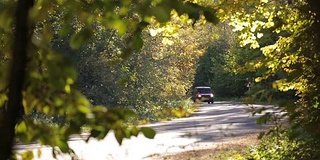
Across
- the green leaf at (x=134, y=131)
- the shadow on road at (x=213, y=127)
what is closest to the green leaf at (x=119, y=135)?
the green leaf at (x=134, y=131)

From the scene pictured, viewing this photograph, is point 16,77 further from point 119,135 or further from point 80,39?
point 119,135

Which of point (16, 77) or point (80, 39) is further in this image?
point (80, 39)

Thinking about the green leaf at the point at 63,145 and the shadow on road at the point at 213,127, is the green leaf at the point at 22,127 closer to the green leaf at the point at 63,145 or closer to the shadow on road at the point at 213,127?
the green leaf at the point at 63,145

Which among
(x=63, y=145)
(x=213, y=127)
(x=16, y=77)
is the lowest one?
(x=213, y=127)

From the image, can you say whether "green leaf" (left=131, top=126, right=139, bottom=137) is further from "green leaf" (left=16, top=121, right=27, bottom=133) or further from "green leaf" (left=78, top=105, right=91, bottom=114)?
"green leaf" (left=16, top=121, right=27, bottom=133)

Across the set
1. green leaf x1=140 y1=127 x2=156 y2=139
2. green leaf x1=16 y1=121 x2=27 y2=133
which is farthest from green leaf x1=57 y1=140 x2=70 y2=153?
green leaf x1=140 y1=127 x2=156 y2=139

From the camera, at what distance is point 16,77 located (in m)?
1.45

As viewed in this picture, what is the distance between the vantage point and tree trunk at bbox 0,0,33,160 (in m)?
1.44

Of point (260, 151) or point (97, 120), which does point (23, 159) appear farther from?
point (260, 151)

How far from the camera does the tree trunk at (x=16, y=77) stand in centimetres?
144

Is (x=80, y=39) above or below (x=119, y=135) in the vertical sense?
above

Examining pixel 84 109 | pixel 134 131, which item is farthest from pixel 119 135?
pixel 84 109

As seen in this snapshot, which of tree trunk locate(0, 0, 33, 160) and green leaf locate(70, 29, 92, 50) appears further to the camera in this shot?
green leaf locate(70, 29, 92, 50)

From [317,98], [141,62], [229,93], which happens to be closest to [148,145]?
[317,98]
